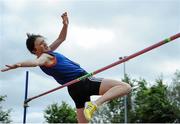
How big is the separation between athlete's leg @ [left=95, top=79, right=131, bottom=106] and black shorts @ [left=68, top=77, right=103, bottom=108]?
98 mm

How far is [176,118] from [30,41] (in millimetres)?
22656

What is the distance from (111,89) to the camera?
206 inches

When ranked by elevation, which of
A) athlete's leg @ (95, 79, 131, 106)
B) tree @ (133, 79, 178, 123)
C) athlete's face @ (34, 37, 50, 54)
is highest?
tree @ (133, 79, 178, 123)

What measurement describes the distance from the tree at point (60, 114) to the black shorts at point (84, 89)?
24.8 m

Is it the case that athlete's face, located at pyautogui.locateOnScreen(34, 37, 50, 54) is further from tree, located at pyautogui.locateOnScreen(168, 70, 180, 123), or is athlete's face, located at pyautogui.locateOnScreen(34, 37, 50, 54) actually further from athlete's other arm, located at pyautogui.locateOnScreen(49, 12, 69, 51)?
tree, located at pyautogui.locateOnScreen(168, 70, 180, 123)

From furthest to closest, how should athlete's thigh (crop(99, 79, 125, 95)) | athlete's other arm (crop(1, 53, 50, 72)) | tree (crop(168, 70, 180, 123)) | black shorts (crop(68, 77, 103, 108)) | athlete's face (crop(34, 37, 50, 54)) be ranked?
tree (crop(168, 70, 180, 123))
athlete's face (crop(34, 37, 50, 54))
black shorts (crop(68, 77, 103, 108))
athlete's thigh (crop(99, 79, 125, 95))
athlete's other arm (crop(1, 53, 50, 72))

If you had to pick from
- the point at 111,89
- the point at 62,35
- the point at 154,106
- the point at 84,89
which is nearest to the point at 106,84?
the point at 111,89

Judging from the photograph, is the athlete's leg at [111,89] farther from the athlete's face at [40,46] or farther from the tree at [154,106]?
the tree at [154,106]

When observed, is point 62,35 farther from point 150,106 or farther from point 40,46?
point 150,106

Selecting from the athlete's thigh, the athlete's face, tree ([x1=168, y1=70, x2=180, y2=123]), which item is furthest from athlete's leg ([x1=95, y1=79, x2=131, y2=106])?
tree ([x1=168, y1=70, x2=180, y2=123])

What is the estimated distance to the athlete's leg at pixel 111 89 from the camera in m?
5.13

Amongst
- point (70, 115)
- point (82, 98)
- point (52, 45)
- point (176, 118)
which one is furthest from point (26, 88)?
point (70, 115)

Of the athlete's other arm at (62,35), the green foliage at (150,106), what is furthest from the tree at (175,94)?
the athlete's other arm at (62,35)

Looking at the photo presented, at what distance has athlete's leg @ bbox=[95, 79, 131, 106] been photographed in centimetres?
513
